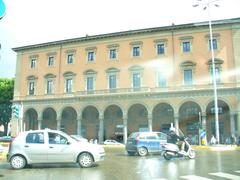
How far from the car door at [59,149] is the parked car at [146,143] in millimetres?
7431

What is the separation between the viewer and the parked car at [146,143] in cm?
1923

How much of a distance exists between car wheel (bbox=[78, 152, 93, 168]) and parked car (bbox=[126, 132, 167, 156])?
276 inches

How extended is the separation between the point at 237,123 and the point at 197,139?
202 inches

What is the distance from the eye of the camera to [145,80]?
39469 mm

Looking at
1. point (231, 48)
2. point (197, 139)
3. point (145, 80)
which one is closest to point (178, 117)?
point (197, 139)

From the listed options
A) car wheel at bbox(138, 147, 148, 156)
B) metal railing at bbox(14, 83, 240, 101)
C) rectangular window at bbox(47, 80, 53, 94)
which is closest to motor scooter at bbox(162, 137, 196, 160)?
car wheel at bbox(138, 147, 148, 156)

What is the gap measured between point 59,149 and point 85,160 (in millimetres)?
1145

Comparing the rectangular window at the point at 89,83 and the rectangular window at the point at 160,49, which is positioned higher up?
the rectangular window at the point at 160,49

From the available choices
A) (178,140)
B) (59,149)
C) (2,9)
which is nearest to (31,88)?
(178,140)

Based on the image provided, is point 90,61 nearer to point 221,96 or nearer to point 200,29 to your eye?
point 200,29

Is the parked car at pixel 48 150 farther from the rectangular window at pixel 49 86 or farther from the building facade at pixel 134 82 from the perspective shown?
the rectangular window at pixel 49 86

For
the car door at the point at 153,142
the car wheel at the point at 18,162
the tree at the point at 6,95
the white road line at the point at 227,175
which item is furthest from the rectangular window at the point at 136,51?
the white road line at the point at 227,175

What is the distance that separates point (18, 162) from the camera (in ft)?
40.2

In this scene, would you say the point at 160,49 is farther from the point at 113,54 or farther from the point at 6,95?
the point at 6,95
